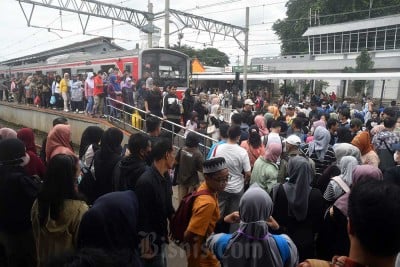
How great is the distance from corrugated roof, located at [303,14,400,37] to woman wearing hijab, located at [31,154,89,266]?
1477 inches

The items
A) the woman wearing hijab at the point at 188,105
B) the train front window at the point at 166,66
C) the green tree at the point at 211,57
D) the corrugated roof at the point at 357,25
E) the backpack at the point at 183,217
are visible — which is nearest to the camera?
the backpack at the point at 183,217

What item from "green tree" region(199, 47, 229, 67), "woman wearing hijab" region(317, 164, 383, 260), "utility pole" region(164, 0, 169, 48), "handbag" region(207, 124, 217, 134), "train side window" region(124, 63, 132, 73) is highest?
"green tree" region(199, 47, 229, 67)

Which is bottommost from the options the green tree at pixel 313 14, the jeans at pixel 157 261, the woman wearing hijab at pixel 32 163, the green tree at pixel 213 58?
the jeans at pixel 157 261

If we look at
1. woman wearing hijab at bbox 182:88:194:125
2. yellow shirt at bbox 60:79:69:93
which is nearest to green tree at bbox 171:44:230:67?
yellow shirt at bbox 60:79:69:93

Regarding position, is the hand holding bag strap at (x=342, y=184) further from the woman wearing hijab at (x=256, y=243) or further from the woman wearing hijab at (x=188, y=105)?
the woman wearing hijab at (x=188, y=105)

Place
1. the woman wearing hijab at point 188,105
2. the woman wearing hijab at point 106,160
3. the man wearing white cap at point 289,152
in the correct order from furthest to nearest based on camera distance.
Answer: the woman wearing hijab at point 188,105 < the man wearing white cap at point 289,152 < the woman wearing hijab at point 106,160

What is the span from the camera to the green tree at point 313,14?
40625mm

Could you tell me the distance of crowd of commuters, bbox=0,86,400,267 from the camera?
1.48 m

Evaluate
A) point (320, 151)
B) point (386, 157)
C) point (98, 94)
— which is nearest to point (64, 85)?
point (98, 94)

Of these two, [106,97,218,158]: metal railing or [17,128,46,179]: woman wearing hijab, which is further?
[106,97,218,158]: metal railing

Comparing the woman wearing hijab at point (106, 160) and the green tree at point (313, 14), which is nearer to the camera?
the woman wearing hijab at point (106, 160)

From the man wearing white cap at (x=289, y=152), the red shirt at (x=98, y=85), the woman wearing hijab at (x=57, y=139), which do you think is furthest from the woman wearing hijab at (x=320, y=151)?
the red shirt at (x=98, y=85)

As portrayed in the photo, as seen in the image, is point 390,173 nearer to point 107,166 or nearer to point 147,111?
point 107,166

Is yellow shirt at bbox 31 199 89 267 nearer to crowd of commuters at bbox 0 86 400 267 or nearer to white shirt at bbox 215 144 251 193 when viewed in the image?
crowd of commuters at bbox 0 86 400 267
